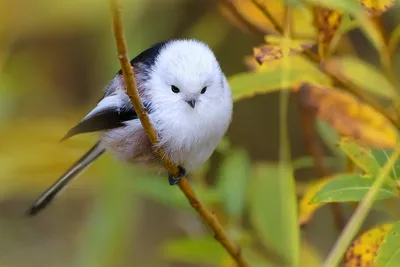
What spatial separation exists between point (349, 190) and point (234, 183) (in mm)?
393

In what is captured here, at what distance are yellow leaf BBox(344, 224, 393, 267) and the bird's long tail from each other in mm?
469

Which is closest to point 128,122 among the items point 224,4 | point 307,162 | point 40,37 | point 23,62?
point 224,4

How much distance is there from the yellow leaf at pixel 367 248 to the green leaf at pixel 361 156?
59 mm

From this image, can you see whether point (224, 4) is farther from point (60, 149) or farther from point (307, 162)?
point (60, 149)

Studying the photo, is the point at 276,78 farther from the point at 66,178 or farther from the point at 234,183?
the point at 66,178

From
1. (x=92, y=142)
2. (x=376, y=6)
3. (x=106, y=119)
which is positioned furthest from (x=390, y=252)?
(x=92, y=142)

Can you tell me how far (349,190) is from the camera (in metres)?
0.62

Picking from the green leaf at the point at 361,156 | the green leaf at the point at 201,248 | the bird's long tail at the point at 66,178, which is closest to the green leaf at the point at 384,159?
the green leaf at the point at 361,156

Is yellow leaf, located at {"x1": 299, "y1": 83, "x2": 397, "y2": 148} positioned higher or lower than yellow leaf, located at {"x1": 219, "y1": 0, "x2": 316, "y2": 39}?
lower

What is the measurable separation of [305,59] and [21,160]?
59cm

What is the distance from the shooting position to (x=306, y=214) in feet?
2.43

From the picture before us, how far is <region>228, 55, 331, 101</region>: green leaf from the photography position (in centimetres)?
76

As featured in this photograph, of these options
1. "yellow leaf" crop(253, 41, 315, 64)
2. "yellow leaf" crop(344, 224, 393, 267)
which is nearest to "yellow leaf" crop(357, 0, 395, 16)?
"yellow leaf" crop(253, 41, 315, 64)

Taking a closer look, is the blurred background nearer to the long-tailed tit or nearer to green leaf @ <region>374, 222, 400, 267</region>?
the long-tailed tit
